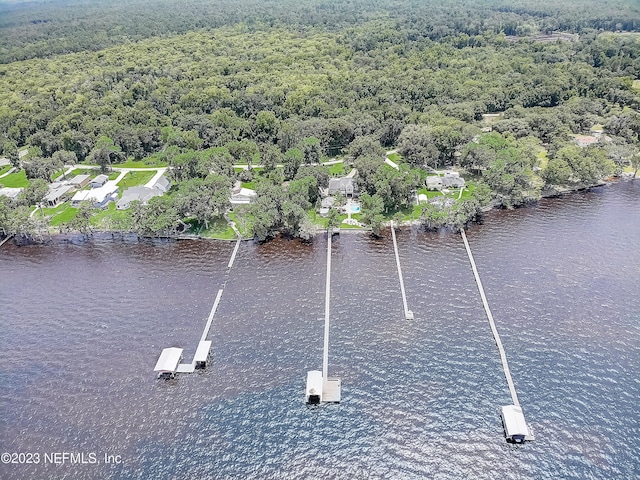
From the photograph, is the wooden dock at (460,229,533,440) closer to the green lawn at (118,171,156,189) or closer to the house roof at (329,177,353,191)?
the house roof at (329,177,353,191)

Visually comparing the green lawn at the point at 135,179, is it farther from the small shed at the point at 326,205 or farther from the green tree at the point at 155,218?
the small shed at the point at 326,205

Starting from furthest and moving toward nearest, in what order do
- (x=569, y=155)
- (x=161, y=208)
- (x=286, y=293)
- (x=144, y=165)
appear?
(x=144, y=165) < (x=569, y=155) < (x=161, y=208) < (x=286, y=293)

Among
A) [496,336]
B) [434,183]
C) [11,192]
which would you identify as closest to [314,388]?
[496,336]

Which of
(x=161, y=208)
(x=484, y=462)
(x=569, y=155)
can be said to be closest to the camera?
(x=484, y=462)

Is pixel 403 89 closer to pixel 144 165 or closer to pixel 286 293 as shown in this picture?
pixel 144 165

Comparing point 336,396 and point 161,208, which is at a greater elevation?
point 161,208

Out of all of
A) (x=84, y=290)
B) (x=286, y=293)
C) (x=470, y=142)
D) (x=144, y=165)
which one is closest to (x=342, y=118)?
(x=470, y=142)
